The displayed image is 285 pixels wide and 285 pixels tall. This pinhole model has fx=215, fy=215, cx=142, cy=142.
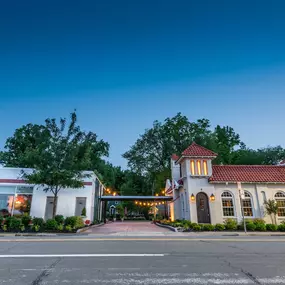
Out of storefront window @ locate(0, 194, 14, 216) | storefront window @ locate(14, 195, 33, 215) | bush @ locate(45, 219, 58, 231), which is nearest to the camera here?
bush @ locate(45, 219, 58, 231)

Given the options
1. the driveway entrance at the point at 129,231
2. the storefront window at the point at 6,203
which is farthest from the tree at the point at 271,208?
the storefront window at the point at 6,203

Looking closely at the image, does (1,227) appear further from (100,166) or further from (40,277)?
(100,166)

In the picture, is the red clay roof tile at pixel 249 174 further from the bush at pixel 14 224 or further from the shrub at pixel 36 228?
the bush at pixel 14 224

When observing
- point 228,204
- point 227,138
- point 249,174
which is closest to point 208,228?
point 228,204

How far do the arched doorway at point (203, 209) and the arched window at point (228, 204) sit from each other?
1.48 m

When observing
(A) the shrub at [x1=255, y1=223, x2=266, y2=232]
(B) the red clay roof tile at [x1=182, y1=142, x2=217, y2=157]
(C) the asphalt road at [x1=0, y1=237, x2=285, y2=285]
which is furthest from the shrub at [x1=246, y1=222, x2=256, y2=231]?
(C) the asphalt road at [x1=0, y1=237, x2=285, y2=285]

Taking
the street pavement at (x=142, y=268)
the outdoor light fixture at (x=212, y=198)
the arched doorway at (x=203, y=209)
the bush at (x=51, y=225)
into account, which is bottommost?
the street pavement at (x=142, y=268)

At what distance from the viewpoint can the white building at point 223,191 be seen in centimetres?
1839

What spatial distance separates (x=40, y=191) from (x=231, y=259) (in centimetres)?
1797

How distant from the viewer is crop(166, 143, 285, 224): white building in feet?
60.3

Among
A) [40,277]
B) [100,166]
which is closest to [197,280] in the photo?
[40,277]

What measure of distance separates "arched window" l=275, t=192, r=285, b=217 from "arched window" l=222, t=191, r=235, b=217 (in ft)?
12.9

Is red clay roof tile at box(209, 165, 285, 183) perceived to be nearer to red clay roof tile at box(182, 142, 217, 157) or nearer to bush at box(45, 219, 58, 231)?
red clay roof tile at box(182, 142, 217, 157)

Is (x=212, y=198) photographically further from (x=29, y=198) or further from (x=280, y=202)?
(x=29, y=198)
